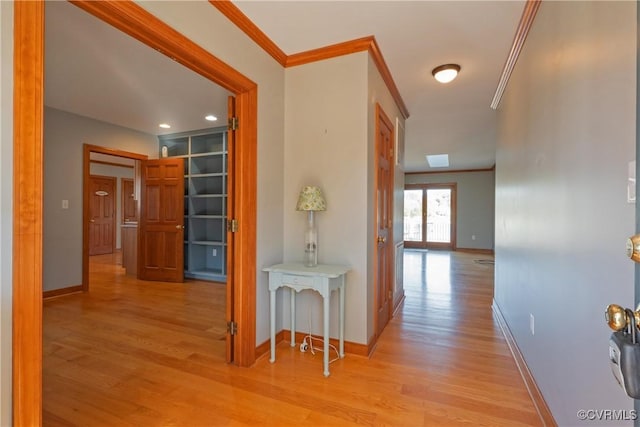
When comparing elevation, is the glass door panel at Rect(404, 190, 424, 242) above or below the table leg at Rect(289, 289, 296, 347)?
above

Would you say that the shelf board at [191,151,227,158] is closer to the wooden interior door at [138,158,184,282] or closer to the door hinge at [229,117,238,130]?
the wooden interior door at [138,158,184,282]

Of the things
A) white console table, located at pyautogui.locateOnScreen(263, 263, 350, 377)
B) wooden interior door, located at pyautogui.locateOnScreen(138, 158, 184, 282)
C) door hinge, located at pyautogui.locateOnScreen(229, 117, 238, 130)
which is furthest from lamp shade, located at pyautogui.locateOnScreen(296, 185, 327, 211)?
wooden interior door, located at pyautogui.locateOnScreen(138, 158, 184, 282)

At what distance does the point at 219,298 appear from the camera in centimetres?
391

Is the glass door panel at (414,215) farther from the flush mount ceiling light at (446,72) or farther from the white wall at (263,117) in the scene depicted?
the white wall at (263,117)

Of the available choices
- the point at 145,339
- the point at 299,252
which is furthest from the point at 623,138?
the point at 145,339

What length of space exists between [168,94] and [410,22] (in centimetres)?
270

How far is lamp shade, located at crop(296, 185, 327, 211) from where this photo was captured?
2.22 meters

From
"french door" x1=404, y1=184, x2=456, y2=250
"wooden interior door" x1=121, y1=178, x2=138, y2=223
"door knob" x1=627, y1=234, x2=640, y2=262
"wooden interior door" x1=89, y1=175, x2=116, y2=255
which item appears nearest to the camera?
"door knob" x1=627, y1=234, x2=640, y2=262

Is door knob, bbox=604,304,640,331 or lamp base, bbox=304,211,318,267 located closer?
door knob, bbox=604,304,640,331

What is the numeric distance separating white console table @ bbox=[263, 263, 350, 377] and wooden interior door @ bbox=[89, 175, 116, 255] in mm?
7535

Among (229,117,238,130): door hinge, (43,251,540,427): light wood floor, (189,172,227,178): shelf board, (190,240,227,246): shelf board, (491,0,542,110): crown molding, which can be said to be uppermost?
(491,0,542,110): crown molding

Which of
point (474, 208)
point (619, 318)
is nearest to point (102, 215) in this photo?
point (619, 318)

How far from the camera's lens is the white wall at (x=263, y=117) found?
1.82 m

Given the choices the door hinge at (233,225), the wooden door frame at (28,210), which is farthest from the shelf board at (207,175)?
the wooden door frame at (28,210)
